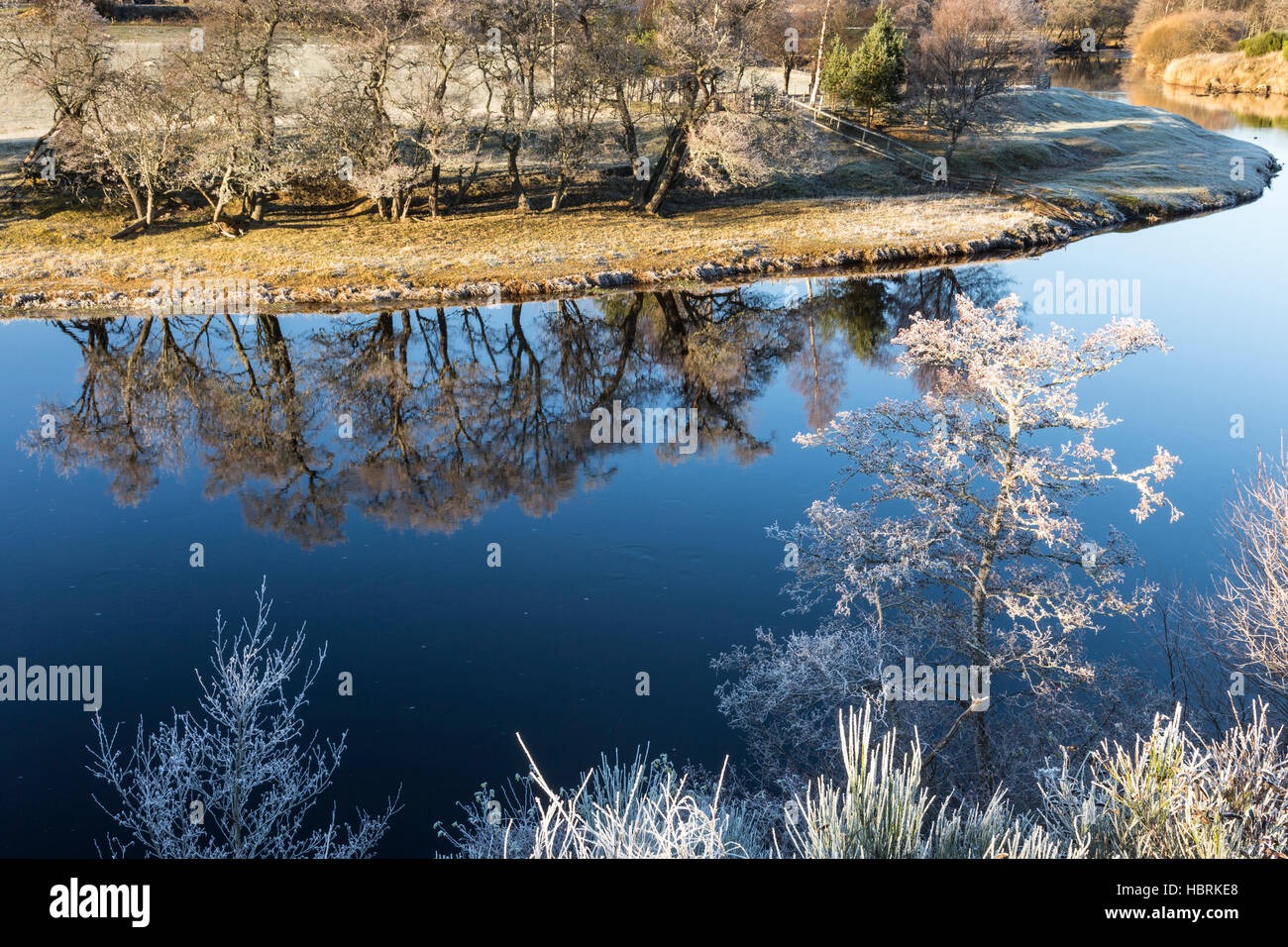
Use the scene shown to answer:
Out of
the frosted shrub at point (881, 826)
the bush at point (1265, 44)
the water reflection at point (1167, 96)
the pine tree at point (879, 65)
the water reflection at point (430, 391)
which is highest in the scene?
the bush at point (1265, 44)

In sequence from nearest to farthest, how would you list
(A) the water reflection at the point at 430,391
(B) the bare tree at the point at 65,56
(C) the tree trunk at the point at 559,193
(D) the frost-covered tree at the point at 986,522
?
(D) the frost-covered tree at the point at 986,522 < (A) the water reflection at the point at 430,391 < (B) the bare tree at the point at 65,56 < (C) the tree trunk at the point at 559,193

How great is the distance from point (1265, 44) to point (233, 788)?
122 meters

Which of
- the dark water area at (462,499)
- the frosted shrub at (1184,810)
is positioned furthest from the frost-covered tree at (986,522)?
the frosted shrub at (1184,810)

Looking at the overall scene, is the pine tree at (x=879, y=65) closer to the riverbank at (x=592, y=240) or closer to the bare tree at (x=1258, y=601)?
the riverbank at (x=592, y=240)

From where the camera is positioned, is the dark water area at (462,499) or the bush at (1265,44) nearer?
the dark water area at (462,499)

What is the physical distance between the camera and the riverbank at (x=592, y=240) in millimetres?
39000

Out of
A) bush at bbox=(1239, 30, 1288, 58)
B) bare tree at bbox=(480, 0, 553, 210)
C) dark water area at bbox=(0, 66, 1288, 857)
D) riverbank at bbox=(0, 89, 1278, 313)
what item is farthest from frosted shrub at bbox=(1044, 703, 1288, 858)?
bush at bbox=(1239, 30, 1288, 58)

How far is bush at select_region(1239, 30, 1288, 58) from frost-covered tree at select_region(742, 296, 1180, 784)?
354 feet

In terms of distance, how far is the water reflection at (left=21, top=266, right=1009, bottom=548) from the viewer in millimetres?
24859

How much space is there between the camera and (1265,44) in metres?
100

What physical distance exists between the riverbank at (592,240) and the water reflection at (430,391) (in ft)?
7.14

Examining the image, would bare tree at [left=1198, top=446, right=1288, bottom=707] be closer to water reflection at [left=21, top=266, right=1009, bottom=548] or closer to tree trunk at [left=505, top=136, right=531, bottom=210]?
water reflection at [left=21, top=266, right=1009, bottom=548]

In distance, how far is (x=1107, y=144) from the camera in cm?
6819

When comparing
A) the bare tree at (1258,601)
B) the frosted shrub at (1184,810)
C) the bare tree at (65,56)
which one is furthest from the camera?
the bare tree at (65,56)
